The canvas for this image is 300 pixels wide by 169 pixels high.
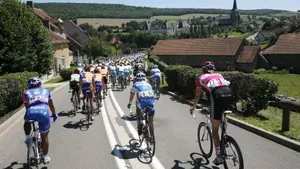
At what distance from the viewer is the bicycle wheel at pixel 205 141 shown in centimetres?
782

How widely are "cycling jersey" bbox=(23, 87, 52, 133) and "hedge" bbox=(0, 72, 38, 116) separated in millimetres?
7010

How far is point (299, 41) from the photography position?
6388 centimetres

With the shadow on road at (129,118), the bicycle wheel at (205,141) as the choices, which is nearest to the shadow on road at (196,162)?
the bicycle wheel at (205,141)

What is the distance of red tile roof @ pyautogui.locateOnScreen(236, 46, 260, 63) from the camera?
211 ft

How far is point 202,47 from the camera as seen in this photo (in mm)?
71125

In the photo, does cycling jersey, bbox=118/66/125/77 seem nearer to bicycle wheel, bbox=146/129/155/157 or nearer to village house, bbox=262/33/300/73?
bicycle wheel, bbox=146/129/155/157

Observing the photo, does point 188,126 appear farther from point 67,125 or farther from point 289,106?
point 67,125

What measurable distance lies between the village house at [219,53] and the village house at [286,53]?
196 centimetres

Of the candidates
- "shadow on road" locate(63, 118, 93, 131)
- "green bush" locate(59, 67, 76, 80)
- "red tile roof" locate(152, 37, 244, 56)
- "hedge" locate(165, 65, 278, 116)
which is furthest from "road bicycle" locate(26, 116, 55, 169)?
"red tile roof" locate(152, 37, 244, 56)

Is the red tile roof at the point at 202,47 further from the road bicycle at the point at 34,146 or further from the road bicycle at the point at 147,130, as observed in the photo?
the road bicycle at the point at 34,146

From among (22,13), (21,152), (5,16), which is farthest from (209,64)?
(22,13)

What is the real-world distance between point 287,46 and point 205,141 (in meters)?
61.3

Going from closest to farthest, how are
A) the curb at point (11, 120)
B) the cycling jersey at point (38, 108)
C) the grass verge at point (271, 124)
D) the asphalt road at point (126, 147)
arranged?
the cycling jersey at point (38, 108), the asphalt road at point (126, 147), the grass verge at point (271, 124), the curb at point (11, 120)

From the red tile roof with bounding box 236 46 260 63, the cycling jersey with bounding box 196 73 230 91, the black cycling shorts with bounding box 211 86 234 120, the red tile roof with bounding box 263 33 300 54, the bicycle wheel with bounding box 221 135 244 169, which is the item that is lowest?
the red tile roof with bounding box 236 46 260 63
